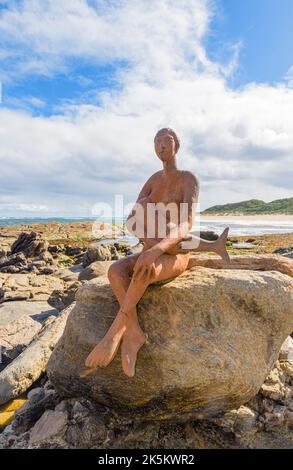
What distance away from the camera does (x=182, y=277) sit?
5.42 meters

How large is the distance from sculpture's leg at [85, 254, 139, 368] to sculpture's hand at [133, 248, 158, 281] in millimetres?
303

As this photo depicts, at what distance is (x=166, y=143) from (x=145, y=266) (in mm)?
1865

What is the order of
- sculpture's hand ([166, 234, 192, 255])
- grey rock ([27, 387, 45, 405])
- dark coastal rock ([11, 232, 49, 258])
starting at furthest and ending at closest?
dark coastal rock ([11, 232, 49, 258]), grey rock ([27, 387, 45, 405]), sculpture's hand ([166, 234, 192, 255])

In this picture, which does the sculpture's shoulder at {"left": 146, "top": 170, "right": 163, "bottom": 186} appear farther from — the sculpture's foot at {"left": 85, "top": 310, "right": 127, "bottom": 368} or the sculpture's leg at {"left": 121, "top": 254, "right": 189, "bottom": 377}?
the sculpture's foot at {"left": 85, "top": 310, "right": 127, "bottom": 368}

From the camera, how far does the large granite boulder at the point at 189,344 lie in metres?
4.61

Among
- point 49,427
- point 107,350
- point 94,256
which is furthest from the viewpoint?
point 94,256

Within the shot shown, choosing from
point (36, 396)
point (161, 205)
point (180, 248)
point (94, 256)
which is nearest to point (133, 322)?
point (180, 248)

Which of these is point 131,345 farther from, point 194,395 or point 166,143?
point 166,143

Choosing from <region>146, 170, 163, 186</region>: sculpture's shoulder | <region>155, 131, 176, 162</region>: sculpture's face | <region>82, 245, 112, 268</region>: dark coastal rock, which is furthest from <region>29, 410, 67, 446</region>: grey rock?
<region>82, 245, 112, 268</region>: dark coastal rock

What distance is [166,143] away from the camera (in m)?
5.32

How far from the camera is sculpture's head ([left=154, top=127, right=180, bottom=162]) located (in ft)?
17.4
